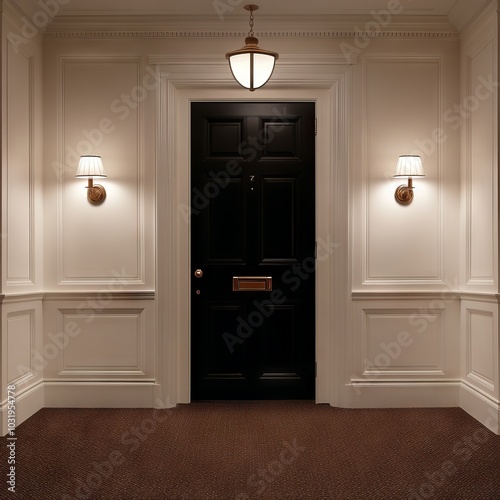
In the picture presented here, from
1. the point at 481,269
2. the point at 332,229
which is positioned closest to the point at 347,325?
the point at 332,229

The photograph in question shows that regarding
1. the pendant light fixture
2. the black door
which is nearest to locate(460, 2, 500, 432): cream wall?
the black door

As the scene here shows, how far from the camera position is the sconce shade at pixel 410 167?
456cm

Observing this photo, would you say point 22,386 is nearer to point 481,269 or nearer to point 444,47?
point 481,269

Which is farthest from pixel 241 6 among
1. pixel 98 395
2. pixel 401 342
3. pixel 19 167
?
pixel 98 395

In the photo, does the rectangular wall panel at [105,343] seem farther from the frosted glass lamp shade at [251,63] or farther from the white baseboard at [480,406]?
the white baseboard at [480,406]

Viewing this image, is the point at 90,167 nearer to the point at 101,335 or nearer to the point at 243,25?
the point at 101,335

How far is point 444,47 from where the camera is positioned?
15.6 feet

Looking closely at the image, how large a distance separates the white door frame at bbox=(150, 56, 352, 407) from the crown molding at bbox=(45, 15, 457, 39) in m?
0.21

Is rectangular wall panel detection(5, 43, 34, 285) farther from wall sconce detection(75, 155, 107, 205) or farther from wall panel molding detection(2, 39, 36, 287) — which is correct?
wall sconce detection(75, 155, 107, 205)

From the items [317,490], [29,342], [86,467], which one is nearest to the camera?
[317,490]

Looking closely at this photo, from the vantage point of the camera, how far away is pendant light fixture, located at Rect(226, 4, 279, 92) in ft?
13.6

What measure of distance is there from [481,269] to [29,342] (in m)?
3.41

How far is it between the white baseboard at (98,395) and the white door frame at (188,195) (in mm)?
121

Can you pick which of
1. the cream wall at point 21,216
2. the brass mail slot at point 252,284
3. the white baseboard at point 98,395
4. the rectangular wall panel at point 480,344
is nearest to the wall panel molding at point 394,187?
the rectangular wall panel at point 480,344
